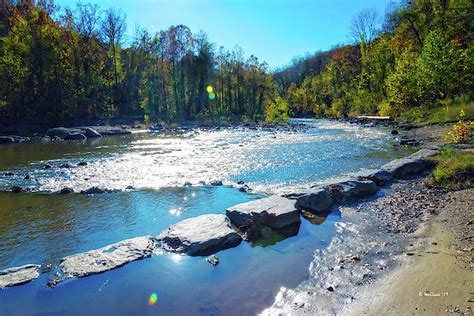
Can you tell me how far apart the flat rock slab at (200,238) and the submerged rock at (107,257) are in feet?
1.26

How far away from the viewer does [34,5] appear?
5588cm

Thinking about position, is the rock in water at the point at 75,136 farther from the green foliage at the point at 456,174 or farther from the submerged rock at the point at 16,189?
the green foliage at the point at 456,174

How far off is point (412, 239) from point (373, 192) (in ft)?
12.4

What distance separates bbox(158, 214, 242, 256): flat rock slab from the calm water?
0.26 metres

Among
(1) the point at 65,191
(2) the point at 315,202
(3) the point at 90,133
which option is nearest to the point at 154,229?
(2) the point at 315,202

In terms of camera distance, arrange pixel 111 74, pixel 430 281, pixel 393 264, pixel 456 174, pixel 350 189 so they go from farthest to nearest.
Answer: pixel 111 74 → pixel 456 174 → pixel 350 189 → pixel 393 264 → pixel 430 281

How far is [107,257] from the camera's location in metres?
6.57

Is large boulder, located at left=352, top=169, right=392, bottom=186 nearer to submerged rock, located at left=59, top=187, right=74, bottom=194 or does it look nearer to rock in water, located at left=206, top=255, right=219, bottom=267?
rock in water, located at left=206, top=255, right=219, bottom=267

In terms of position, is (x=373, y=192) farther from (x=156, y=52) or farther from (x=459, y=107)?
(x=156, y=52)

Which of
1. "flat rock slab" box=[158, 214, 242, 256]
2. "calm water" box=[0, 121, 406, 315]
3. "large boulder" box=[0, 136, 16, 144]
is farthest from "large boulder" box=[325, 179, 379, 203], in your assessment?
"large boulder" box=[0, 136, 16, 144]

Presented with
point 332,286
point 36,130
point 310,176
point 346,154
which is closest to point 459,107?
point 346,154

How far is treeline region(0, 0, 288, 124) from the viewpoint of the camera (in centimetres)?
4428

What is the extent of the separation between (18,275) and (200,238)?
3.13m

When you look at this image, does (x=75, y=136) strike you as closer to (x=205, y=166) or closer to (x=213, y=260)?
(x=205, y=166)
